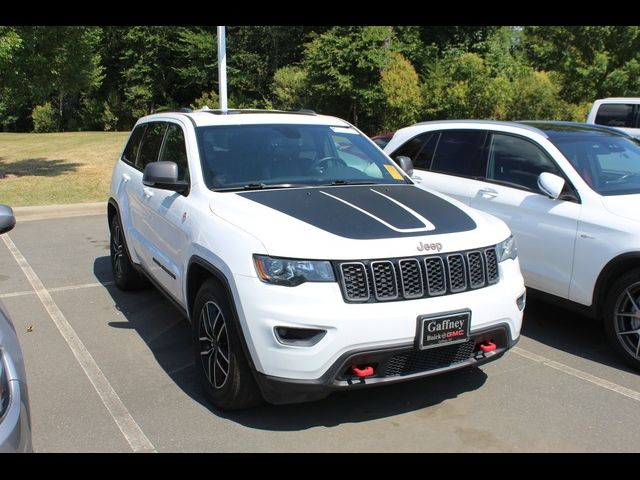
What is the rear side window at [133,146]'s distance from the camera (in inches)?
241

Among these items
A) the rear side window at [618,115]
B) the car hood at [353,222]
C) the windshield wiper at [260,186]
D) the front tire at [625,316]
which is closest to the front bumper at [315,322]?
the car hood at [353,222]

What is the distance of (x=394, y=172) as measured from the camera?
489 centimetres

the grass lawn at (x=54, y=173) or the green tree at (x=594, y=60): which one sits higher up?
the green tree at (x=594, y=60)

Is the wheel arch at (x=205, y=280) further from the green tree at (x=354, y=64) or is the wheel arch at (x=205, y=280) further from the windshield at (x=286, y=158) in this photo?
the green tree at (x=354, y=64)

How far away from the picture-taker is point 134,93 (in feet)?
145

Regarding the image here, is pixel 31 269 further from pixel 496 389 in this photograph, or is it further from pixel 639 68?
pixel 639 68

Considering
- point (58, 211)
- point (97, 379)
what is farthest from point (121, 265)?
point (58, 211)

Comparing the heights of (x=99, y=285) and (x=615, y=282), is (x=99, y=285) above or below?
below

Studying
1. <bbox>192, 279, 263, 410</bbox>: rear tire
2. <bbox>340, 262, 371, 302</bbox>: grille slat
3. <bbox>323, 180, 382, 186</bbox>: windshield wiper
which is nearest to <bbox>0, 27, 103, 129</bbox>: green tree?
<bbox>323, 180, 382, 186</bbox>: windshield wiper

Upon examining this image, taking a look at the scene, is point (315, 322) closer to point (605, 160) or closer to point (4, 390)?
point (4, 390)

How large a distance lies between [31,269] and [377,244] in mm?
5575

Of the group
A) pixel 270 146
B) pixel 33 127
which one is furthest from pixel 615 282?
pixel 33 127

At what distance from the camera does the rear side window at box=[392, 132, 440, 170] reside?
6551mm

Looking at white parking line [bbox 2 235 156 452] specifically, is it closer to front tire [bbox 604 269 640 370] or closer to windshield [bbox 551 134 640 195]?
front tire [bbox 604 269 640 370]
